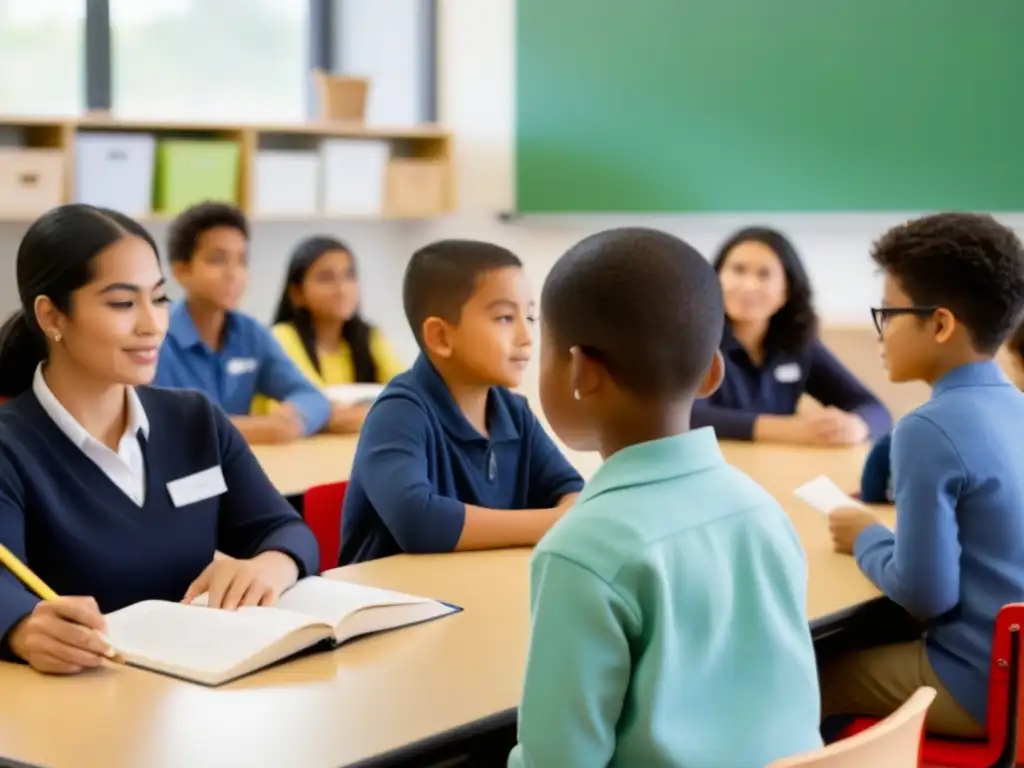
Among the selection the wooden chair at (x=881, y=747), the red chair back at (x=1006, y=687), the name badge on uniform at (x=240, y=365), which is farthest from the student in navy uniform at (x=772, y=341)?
the wooden chair at (x=881, y=747)

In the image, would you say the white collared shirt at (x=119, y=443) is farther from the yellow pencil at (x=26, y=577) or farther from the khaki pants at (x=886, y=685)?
the khaki pants at (x=886, y=685)

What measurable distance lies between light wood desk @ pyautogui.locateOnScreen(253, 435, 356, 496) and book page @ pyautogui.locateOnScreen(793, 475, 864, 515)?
959 mm

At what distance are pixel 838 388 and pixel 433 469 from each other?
72.3 inches

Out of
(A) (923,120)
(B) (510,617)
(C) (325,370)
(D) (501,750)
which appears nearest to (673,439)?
(D) (501,750)

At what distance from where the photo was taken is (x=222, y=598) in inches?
78.1

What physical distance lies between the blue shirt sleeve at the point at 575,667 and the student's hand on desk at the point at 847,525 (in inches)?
48.7

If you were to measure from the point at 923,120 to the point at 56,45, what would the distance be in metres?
3.37

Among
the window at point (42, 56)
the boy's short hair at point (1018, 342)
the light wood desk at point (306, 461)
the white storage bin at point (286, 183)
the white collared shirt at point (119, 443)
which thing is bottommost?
the light wood desk at point (306, 461)

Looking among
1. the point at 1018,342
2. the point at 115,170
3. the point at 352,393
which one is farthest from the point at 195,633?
the point at 115,170

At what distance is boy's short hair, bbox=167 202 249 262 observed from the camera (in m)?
4.05

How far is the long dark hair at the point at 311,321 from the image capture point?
459cm

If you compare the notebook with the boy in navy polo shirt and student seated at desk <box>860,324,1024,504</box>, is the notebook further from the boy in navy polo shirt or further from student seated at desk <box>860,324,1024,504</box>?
student seated at desk <box>860,324,1024,504</box>

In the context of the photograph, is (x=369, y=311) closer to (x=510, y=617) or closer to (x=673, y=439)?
(x=510, y=617)

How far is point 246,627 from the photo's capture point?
5.98 ft
